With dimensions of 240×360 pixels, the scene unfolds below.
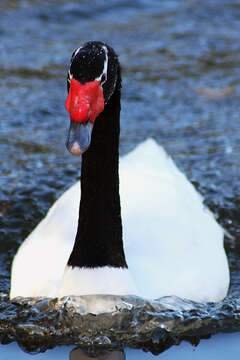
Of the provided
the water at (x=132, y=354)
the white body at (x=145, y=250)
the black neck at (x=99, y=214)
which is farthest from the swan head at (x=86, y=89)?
the water at (x=132, y=354)

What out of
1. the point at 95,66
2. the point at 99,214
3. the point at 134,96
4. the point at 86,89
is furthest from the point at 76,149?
the point at 134,96

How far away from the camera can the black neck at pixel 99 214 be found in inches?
162

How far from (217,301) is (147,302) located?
1.82ft

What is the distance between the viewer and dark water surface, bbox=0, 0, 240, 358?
5.95 metres

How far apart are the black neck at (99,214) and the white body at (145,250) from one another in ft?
0.25

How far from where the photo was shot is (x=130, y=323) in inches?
170

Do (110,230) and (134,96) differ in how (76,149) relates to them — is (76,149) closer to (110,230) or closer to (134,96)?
(110,230)

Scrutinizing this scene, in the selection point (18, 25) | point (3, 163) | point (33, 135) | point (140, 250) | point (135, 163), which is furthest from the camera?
point (18, 25)

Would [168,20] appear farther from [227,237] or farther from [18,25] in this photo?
[227,237]

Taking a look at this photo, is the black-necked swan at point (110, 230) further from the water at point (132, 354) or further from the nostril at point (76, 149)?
the water at point (132, 354)

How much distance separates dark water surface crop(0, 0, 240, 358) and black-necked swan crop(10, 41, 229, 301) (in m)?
0.25

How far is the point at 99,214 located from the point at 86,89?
34.5 inches

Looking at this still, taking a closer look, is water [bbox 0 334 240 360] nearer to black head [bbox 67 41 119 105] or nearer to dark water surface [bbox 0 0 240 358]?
dark water surface [bbox 0 0 240 358]

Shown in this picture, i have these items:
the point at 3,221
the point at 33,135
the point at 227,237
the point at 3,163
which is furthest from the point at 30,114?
the point at 227,237
